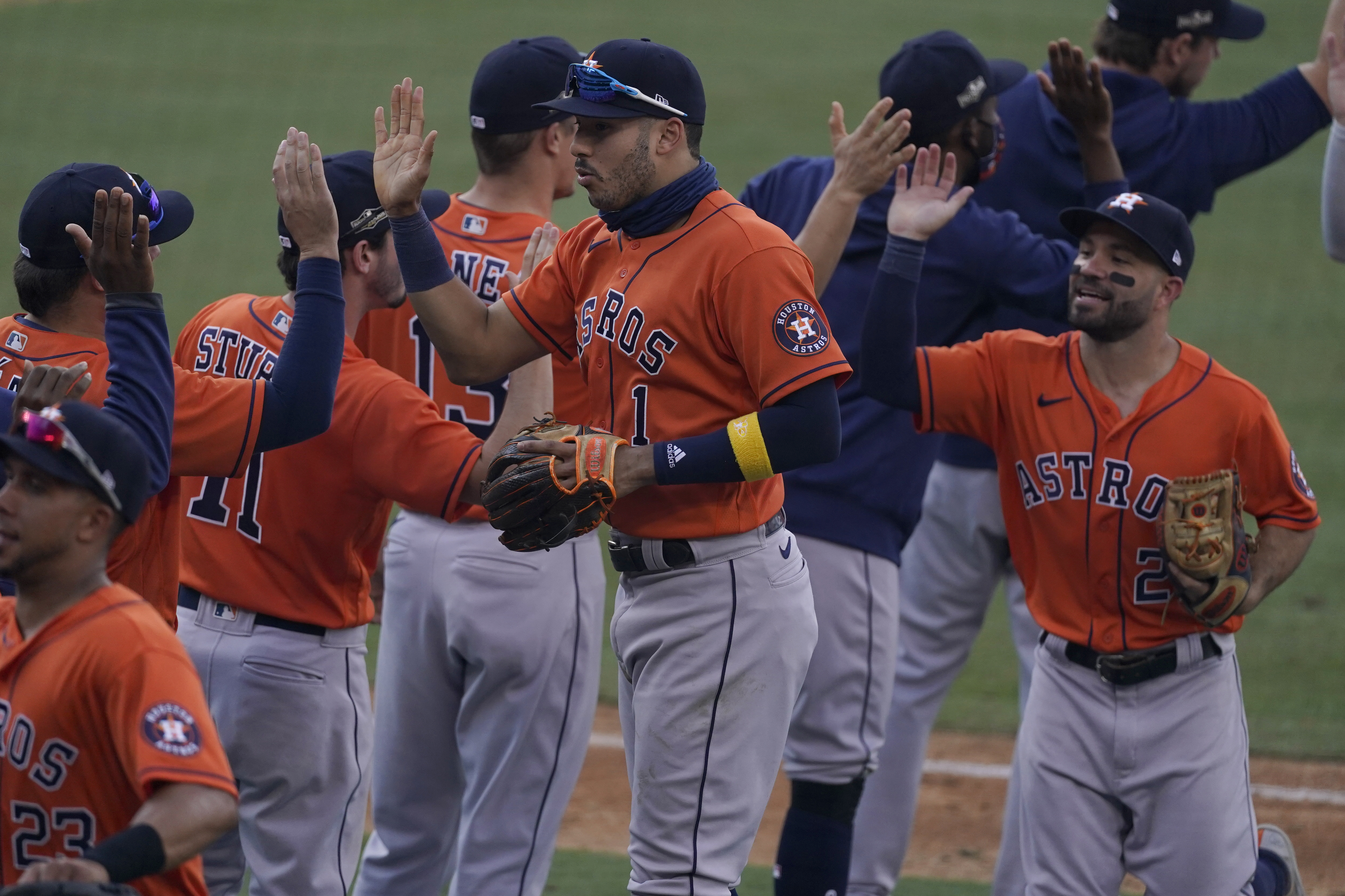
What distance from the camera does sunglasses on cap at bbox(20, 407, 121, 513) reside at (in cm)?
228

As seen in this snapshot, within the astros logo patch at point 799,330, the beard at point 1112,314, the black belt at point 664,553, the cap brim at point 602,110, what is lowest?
the black belt at point 664,553

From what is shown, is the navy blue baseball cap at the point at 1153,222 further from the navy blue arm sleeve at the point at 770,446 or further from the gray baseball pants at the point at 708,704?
the gray baseball pants at the point at 708,704

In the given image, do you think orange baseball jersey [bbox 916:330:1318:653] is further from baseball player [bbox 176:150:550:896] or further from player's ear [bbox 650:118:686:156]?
baseball player [bbox 176:150:550:896]

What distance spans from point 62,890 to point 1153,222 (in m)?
2.62

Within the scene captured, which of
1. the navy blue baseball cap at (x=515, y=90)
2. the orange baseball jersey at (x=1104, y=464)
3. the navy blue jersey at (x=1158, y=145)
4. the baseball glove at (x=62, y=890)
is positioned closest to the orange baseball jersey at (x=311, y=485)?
the navy blue baseball cap at (x=515, y=90)

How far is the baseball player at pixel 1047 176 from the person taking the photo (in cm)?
450

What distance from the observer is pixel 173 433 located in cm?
285

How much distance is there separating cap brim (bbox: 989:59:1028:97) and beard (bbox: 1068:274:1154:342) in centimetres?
107

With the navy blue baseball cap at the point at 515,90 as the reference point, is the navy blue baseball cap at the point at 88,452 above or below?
below

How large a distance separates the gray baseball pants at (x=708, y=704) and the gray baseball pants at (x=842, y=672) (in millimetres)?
874

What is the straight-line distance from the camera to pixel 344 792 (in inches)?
132

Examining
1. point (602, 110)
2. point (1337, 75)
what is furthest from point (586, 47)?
point (602, 110)

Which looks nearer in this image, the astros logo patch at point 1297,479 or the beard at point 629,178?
the beard at point 629,178

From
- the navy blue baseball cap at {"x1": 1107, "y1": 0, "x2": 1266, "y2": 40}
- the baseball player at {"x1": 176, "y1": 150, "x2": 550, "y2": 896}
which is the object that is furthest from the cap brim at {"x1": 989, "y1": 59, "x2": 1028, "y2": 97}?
the baseball player at {"x1": 176, "y1": 150, "x2": 550, "y2": 896}
